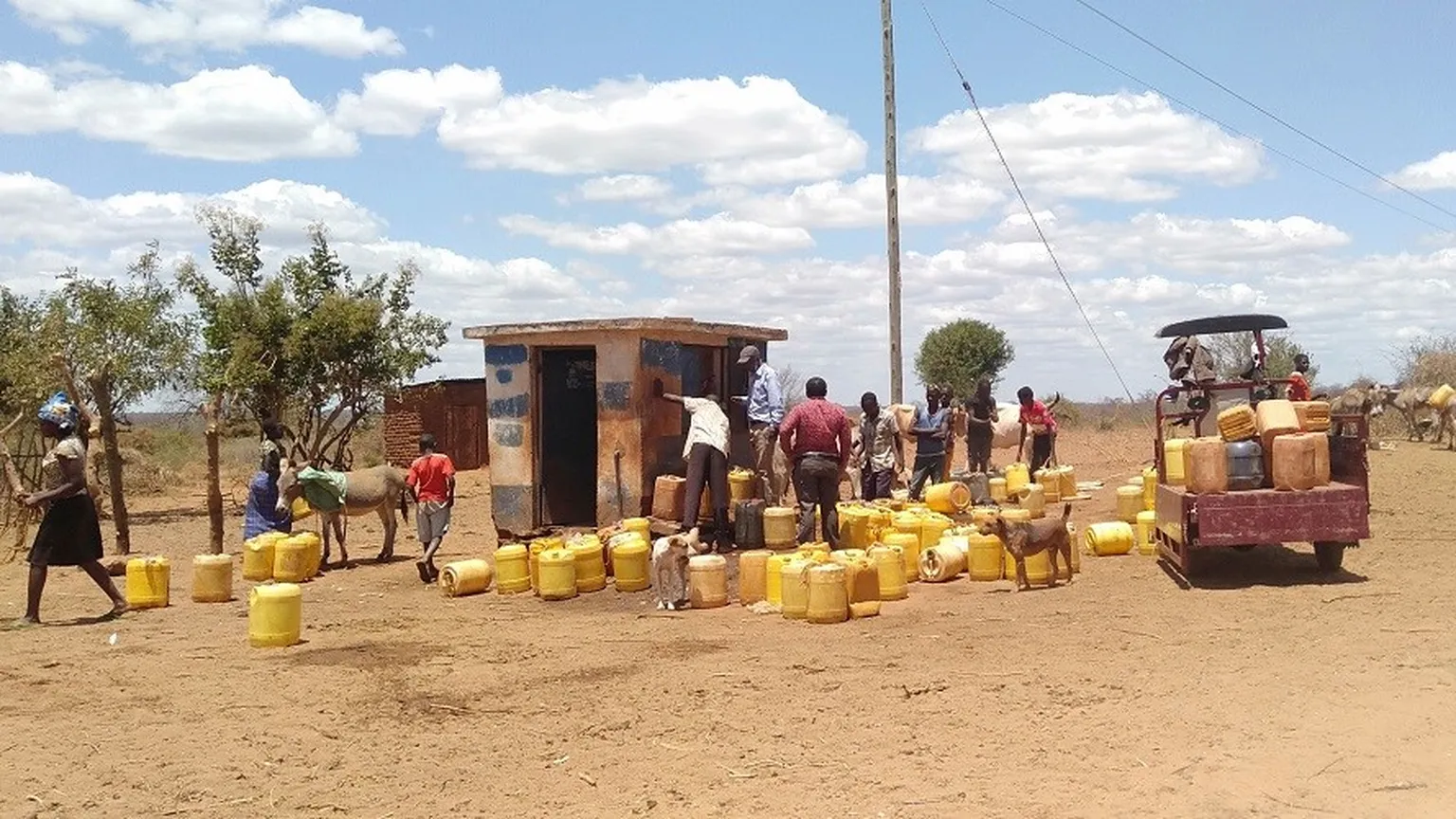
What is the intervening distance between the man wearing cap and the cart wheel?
5890mm

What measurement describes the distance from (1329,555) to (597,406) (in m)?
7.53

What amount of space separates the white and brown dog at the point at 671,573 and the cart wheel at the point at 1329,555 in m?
5.44

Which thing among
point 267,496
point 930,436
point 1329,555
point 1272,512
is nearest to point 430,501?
Result: point 267,496

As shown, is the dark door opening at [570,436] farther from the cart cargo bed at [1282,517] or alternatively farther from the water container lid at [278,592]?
the cart cargo bed at [1282,517]

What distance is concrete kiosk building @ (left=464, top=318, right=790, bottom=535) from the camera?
541 inches

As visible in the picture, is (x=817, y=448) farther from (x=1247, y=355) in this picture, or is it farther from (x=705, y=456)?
(x=1247, y=355)

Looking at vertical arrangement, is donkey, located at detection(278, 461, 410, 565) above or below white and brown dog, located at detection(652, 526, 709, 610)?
above

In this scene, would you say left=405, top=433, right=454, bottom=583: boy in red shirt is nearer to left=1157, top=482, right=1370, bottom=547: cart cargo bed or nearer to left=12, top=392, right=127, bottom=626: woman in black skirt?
left=12, top=392, right=127, bottom=626: woman in black skirt

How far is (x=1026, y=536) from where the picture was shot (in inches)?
427

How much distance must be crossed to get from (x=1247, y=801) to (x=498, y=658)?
529 cm

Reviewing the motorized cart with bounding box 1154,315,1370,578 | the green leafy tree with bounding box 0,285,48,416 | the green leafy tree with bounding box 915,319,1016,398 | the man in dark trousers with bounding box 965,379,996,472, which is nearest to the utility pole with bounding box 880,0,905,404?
the man in dark trousers with bounding box 965,379,996,472

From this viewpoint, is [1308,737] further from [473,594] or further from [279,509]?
[279,509]

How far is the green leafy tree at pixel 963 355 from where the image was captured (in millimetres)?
50000

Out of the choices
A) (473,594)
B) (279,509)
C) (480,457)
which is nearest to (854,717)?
(473,594)
